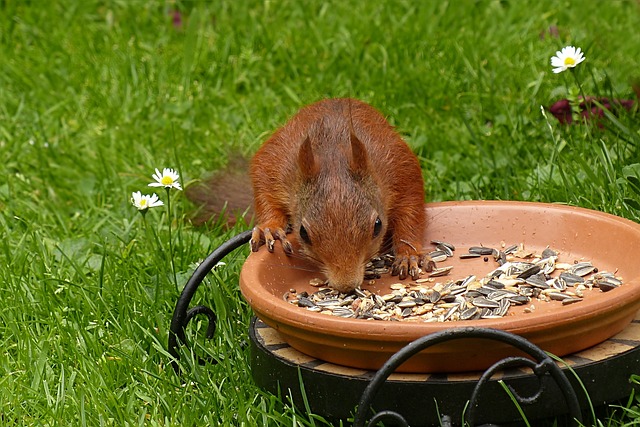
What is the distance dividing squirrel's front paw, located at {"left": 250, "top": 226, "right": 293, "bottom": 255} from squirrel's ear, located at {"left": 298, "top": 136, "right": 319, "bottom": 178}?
190 millimetres

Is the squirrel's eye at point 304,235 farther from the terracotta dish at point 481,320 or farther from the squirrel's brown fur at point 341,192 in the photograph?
the terracotta dish at point 481,320

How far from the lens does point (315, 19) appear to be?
16.0ft

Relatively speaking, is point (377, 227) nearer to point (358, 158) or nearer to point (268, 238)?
point (358, 158)

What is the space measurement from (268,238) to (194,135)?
5.25 feet

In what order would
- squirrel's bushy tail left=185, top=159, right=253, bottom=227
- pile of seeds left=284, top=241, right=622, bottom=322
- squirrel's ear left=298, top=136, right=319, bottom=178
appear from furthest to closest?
squirrel's bushy tail left=185, top=159, right=253, bottom=227, squirrel's ear left=298, top=136, right=319, bottom=178, pile of seeds left=284, top=241, right=622, bottom=322

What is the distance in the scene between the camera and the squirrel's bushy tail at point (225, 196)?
11.2ft

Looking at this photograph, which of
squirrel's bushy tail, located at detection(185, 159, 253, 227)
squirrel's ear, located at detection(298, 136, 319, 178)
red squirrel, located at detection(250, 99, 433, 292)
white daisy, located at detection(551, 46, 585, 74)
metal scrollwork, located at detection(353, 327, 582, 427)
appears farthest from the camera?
squirrel's bushy tail, located at detection(185, 159, 253, 227)

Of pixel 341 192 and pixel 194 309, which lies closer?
pixel 341 192

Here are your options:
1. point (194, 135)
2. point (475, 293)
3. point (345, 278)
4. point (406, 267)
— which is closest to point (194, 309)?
point (345, 278)

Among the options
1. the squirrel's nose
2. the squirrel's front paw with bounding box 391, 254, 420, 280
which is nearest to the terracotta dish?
the squirrel's front paw with bounding box 391, 254, 420, 280

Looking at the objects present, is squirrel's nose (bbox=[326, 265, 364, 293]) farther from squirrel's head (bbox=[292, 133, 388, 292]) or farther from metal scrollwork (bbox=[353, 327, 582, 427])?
metal scrollwork (bbox=[353, 327, 582, 427])

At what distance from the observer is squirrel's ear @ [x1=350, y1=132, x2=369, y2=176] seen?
8.39 ft

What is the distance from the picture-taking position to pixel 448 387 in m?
1.99

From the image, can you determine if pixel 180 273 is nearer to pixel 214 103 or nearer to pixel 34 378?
pixel 34 378
